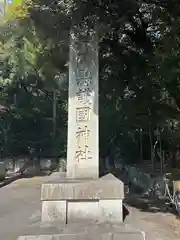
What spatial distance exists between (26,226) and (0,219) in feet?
6.54

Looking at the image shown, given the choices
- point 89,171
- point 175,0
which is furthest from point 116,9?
point 89,171

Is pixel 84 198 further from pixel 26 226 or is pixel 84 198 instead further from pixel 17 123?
pixel 17 123

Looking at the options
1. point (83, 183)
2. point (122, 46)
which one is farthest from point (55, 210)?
point (122, 46)

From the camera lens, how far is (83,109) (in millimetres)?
8344

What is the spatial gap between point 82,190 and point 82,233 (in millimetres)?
945

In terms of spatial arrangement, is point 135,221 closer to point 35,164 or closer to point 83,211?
point 83,211

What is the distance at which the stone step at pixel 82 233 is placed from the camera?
22.0 feet

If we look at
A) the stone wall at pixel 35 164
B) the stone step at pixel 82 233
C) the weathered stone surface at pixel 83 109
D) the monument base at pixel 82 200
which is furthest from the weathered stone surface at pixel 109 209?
the stone wall at pixel 35 164

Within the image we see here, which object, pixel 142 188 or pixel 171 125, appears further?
pixel 142 188

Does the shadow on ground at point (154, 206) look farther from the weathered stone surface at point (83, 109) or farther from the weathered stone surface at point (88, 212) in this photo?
the weathered stone surface at point (83, 109)

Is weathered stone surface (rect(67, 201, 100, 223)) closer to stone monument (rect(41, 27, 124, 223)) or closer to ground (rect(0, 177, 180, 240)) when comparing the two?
stone monument (rect(41, 27, 124, 223))

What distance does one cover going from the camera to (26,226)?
7.89m

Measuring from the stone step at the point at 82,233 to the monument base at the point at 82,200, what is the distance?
11.7 inches

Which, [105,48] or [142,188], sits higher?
[105,48]
